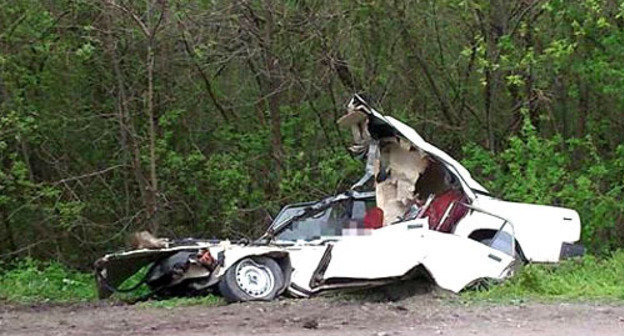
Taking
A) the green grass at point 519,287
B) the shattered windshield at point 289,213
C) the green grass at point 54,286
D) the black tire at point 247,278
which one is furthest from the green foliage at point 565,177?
the green grass at point 54,286

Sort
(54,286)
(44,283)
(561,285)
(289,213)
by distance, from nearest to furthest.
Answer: (561,285) < (289,213) < (54,286) < (44,283)

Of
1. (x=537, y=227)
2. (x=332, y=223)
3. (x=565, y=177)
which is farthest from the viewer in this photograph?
(x=565, y=177)

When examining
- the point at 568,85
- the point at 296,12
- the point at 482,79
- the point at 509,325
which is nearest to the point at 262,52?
the point at 296,12

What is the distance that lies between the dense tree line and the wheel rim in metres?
6.08

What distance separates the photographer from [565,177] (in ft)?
56.1

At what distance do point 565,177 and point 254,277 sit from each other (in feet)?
24.1

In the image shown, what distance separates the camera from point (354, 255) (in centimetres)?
1075

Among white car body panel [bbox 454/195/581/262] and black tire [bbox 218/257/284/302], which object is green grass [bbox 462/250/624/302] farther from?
black tire [bbox 218/257/284/302]

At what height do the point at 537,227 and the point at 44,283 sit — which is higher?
the point at 537,227

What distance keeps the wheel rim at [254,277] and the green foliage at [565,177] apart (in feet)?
20.9

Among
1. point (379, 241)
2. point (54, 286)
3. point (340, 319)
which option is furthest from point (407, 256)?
point (54, 286)

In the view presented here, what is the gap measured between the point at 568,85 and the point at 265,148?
18.5 ft

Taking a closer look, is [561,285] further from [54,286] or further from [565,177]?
[54,286]

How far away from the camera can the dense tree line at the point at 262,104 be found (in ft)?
56.7
